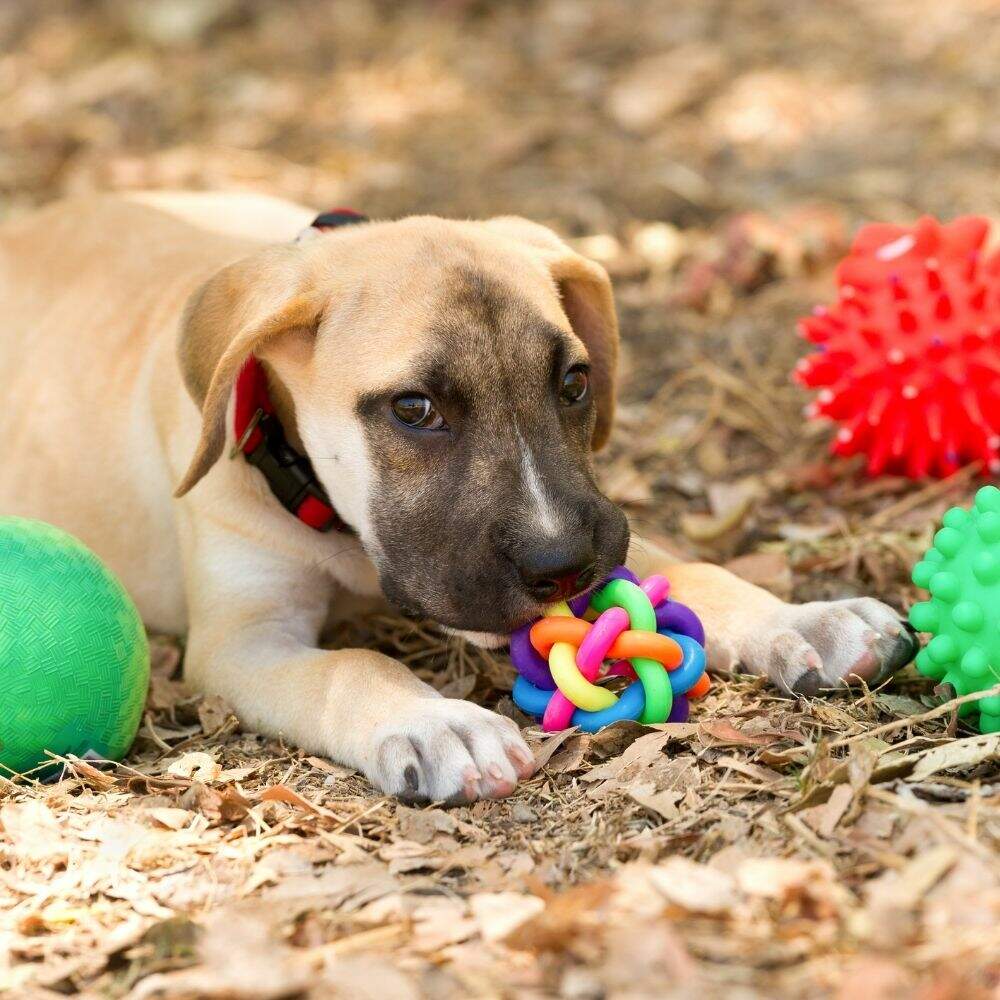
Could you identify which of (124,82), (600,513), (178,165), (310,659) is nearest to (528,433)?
(600,513)

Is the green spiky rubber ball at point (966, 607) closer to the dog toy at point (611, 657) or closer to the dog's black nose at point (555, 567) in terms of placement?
the dog toy at point (611, 657)

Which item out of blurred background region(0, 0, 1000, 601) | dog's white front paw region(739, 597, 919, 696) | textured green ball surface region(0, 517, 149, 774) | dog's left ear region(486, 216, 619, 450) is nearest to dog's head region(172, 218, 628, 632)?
dog's left ear region(486, 216, 619, 450)

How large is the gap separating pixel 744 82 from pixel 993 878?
26.0 feet

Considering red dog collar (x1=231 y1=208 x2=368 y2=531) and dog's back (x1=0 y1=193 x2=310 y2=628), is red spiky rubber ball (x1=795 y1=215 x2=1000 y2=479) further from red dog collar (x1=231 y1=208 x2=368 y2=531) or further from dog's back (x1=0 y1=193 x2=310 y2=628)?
dog's back (x1=0 y1=193 x2=310 y2=628)

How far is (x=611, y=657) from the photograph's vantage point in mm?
3834

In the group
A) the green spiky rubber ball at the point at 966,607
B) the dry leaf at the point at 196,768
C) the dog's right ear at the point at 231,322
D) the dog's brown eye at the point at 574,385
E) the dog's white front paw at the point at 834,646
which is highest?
the dog's right ear at the point at 231,322

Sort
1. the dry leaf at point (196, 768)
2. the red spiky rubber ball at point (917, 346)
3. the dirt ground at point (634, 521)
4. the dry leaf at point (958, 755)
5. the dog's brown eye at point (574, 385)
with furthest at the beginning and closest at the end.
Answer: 1. the red spiky rubber ball at point (917, 346)
2. the dog's brown eye at point (574, 385)
3. the dry leaf at point (196, 768)
4. the dry leaf at point (958, 755)
5. the dirt ground at point (634, 521)

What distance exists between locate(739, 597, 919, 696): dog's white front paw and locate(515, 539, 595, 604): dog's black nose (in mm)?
662

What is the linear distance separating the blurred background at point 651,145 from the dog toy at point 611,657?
1042mm

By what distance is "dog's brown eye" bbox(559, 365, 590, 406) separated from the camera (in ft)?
13.7

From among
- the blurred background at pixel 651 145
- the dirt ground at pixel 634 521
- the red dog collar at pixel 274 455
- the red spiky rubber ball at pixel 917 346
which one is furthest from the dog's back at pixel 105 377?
the red spiky rubber ball at pixel 917 346

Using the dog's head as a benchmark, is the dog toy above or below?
below

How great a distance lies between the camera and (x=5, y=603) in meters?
3.80

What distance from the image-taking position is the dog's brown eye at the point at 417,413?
3.95 meters
